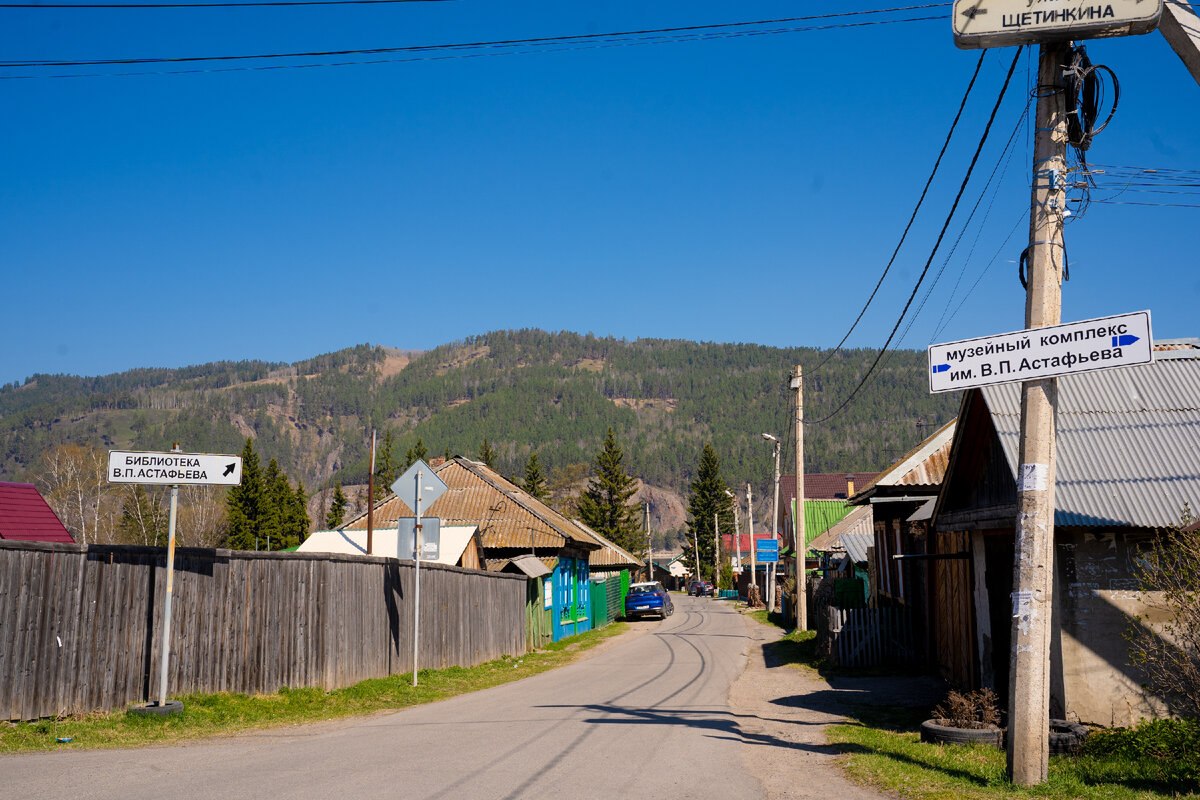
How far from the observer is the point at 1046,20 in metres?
8.18

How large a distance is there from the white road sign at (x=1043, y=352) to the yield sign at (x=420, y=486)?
9.97 meters

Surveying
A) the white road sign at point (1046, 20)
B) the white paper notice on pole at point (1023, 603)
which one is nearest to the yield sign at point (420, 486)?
the white paper notice on pole at point (1023, 603)

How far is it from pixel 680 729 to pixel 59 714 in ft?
22.8

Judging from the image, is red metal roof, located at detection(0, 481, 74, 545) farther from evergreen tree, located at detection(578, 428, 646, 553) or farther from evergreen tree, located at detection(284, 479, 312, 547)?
evergreen tree, located at detection(578, 428, 646, 553)

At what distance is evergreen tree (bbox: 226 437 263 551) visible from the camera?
70.1 m

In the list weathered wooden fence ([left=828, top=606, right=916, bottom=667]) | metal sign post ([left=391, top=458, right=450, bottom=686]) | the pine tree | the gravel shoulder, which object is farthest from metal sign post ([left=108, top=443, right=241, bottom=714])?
the pine tree

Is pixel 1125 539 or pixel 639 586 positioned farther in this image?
pixel 639 586

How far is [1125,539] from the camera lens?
10227 mm

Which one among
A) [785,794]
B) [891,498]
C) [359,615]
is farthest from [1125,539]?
[359,615]

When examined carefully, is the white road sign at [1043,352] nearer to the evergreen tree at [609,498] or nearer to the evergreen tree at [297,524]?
Answer: the evergreen tree at [297,524]

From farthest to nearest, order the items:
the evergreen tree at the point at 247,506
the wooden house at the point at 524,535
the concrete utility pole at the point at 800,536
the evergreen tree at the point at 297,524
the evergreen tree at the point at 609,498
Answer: the evergreen tree at the point at 609,498
the evergreen tree at the point at 297,524
the evergreen tree at the point at 247,506
the wooden house at the point at 524,535
the concrete utility pole at the point at 800,536

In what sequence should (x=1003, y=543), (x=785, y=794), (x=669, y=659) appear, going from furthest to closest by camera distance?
(x=669, y=659) < (x=1003, y=543) < (x=785, y=794)

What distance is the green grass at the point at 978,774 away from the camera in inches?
292

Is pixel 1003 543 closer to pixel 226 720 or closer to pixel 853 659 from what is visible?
pixel 853 659
